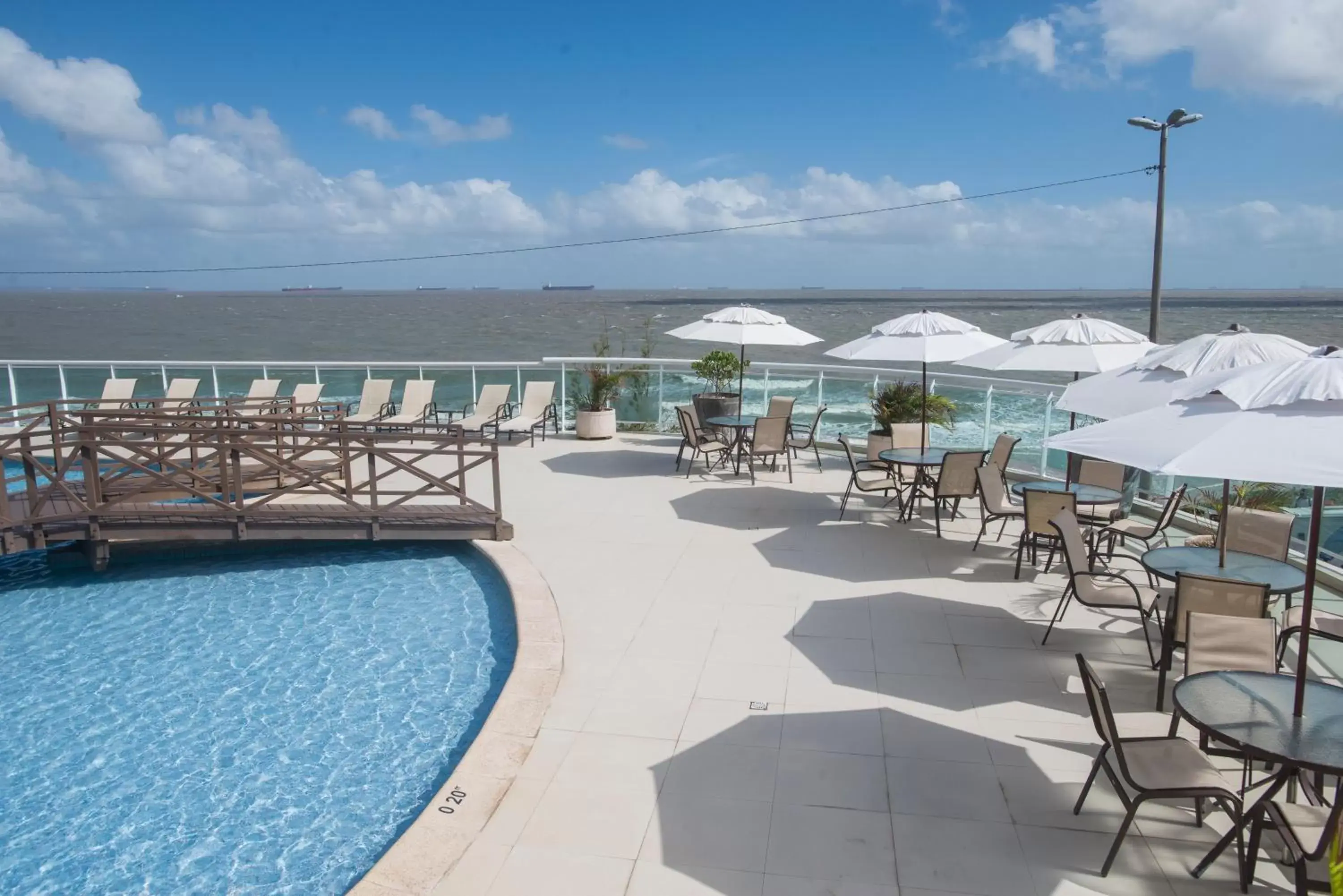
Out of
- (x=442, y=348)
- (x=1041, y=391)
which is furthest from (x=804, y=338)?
(x=442, y=348)

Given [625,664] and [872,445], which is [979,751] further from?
[872,445]

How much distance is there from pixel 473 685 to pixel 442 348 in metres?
44.4

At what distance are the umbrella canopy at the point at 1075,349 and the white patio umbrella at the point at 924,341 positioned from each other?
394 mm

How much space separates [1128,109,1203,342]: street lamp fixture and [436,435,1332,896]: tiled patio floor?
5.63m

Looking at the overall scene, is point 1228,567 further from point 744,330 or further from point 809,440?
point 744,330

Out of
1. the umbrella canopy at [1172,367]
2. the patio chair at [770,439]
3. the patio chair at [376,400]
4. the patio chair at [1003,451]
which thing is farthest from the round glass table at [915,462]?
the patio chair at [376,400]

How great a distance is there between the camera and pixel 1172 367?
473cm

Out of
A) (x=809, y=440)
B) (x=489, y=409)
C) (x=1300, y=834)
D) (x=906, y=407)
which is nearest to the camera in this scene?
(x=1300, y=834)

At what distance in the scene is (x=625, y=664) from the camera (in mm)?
4789

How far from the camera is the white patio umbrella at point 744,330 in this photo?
9.03 meters

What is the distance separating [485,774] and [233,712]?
197 cm

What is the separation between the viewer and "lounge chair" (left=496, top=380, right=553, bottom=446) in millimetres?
11523

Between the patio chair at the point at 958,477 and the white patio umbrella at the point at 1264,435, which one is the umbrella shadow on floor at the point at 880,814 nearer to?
the white patio umbrella at the point at 1264,435

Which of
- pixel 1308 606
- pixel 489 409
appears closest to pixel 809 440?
pixel 489 409
